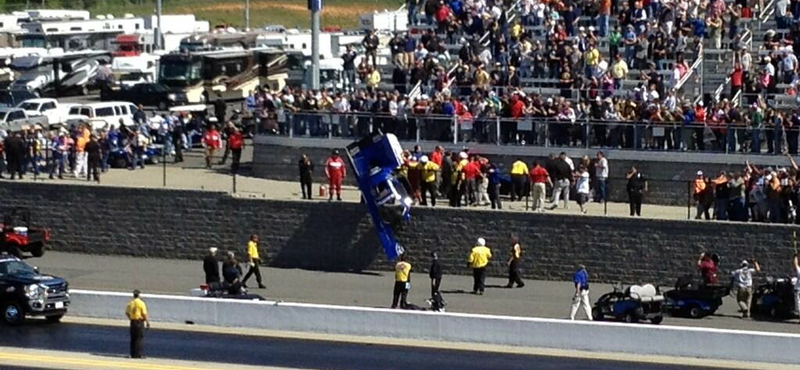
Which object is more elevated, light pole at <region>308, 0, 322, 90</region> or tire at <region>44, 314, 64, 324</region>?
light pole at <region>308, 0, 322, 90</region>

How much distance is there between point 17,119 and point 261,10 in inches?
1634

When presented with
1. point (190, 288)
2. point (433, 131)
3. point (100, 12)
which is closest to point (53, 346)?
point (190, 288)

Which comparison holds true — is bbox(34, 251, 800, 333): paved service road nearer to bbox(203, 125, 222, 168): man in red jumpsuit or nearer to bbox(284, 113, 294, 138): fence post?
bbox(284, 113, 294, 138): fence post

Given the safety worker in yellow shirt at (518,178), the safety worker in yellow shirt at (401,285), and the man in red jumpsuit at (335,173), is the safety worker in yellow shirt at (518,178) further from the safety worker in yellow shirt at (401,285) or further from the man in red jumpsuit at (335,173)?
the safety worker in yellow shirt at (401,285)

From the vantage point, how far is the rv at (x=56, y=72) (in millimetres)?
71500

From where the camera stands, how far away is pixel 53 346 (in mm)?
32781

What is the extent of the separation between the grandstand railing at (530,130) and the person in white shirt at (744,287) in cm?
570

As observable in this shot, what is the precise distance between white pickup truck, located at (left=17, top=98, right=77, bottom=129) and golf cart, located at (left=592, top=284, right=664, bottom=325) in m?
27.0

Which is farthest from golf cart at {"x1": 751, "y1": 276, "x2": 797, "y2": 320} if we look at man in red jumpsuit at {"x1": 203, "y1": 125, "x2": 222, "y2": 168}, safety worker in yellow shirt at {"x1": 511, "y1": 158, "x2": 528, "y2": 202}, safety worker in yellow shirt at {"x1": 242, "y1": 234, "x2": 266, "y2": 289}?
man in red jumpsuit at {"x1": 203, "y1": 125, "x2": 222, "y2": 168}

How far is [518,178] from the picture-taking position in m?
42.9

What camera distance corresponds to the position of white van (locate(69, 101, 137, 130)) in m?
58.3

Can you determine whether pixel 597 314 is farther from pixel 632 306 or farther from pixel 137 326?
pixel 137 326

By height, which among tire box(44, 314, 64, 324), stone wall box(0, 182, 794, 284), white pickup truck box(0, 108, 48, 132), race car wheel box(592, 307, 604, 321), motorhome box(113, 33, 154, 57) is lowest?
tire box(44, 314, 64, 324)

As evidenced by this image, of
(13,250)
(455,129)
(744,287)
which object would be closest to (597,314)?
(744,287)
